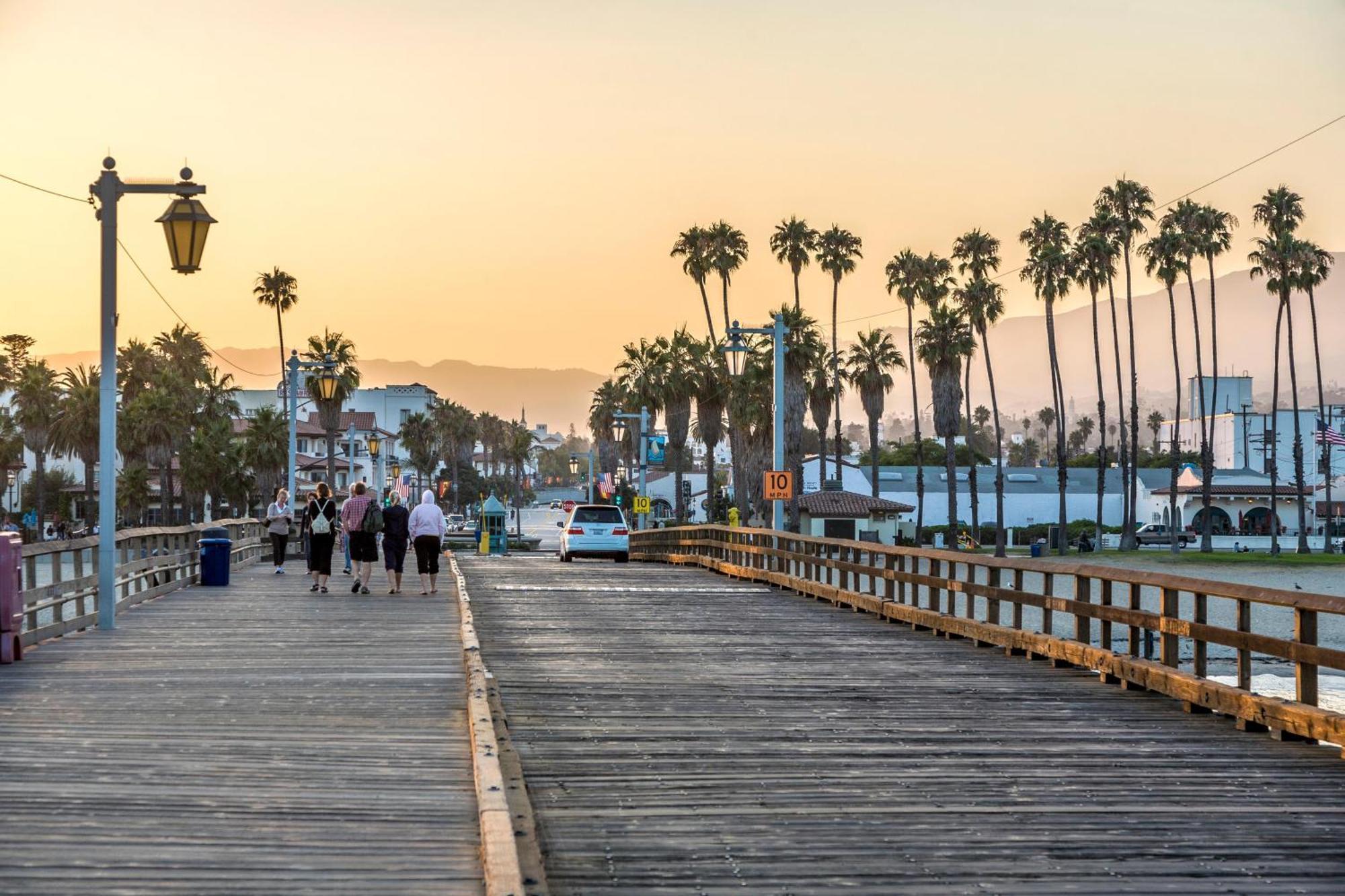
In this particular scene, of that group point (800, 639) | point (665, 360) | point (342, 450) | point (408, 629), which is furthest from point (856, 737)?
point (342, 450)

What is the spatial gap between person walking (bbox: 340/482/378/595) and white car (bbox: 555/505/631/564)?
1639 centimetres

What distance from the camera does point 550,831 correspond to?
26.6 ft

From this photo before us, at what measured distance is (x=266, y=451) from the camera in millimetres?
94125

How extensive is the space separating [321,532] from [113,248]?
905cm

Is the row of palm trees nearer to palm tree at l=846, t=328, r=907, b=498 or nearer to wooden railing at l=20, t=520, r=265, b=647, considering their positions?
palm tree at l=846, t=328, r=907, b=498

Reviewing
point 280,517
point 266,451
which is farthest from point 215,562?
point 266,451

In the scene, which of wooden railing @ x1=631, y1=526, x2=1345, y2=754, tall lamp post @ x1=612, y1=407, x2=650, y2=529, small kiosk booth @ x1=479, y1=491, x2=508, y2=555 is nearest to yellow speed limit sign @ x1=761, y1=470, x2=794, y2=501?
wooden railing @ x1=631, y1=526, x2=1345, y2=754

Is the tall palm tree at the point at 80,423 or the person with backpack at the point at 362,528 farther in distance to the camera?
the tall palm tree at the point at 80,423

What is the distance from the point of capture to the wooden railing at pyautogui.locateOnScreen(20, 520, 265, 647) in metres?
16.3

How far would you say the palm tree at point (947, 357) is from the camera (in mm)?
94875

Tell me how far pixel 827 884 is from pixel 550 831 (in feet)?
5.39

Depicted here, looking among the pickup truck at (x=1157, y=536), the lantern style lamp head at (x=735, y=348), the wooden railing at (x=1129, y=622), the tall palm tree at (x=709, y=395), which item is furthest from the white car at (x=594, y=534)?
the pickup truck at (x=1157, y=536)

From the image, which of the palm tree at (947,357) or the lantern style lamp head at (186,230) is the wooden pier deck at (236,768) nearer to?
the lantern style lamp head at (186,230)

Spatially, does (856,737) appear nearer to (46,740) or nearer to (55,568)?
(46,740)
